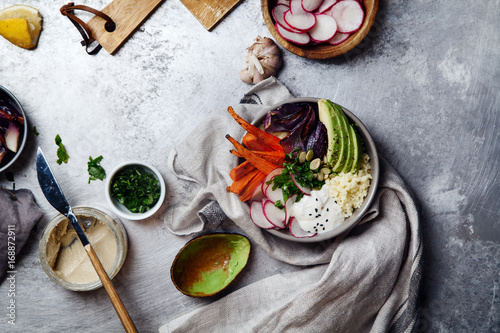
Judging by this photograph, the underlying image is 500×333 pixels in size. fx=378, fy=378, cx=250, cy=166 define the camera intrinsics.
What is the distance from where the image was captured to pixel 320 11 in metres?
1.62

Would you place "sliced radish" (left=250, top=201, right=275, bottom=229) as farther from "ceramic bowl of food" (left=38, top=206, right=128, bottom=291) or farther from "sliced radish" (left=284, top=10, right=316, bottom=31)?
"sliced radish" (left=284, top=10, right=316, bottom=31)

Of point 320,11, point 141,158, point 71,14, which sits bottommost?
point 141,158

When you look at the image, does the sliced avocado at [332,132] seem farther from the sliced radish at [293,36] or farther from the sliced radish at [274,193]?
the sliced radish at [293,36]

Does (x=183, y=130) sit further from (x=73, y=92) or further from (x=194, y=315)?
(x=194, y=315)

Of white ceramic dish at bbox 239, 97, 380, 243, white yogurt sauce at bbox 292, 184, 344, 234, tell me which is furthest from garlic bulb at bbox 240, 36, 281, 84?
white yogurt sauce at bbox 292, 184, 344, 234

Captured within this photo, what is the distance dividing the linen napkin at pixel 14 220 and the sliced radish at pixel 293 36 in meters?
1.33

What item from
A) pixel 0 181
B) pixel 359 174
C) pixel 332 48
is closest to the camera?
pixel 359 174

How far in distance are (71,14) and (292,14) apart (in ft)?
3.17

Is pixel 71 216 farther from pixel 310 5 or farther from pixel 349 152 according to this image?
pixel 310 5

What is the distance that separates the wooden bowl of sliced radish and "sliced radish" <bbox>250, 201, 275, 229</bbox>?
0.68 metres

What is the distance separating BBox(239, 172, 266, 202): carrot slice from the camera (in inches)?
59.6

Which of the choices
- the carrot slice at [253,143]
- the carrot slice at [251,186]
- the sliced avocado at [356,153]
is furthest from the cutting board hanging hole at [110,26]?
the sliced avocado at [356,153]

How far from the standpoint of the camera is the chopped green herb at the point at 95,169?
5.63ft

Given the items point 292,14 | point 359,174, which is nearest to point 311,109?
point 359,174
